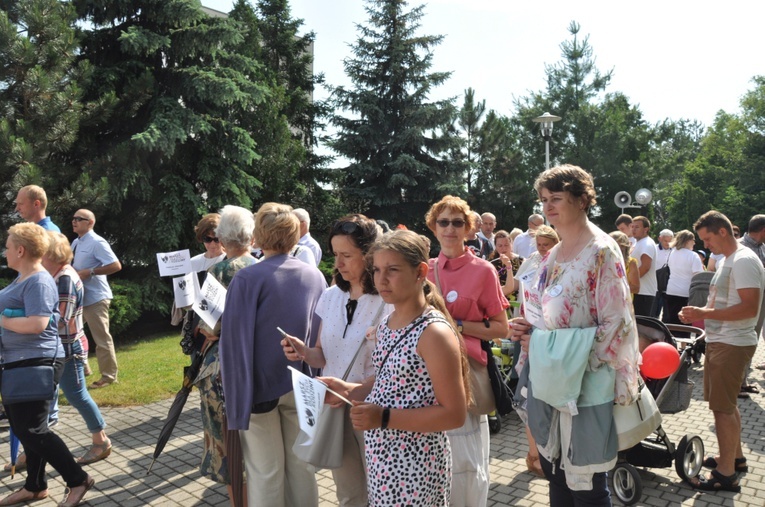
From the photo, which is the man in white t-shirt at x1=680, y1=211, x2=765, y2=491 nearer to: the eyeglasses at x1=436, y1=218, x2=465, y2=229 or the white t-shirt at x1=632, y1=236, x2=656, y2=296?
the eyeglasses at x1=436, y1=218, x2=465, y2=229

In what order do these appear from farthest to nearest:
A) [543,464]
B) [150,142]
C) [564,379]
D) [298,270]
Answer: [150,142], [298,270], [543,464], [564,379]

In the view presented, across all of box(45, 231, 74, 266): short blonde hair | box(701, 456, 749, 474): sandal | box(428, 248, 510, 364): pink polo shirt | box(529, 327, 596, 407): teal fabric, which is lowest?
box(701, 456, 749, 474): sandal

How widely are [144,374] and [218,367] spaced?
5268 mm

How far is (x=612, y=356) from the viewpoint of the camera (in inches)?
107

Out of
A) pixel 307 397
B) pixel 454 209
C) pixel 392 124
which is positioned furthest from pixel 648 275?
pixel 392 124

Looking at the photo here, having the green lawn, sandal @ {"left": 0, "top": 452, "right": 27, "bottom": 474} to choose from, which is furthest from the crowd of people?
the green lawn

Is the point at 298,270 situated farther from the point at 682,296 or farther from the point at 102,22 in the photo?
the point at 102,22

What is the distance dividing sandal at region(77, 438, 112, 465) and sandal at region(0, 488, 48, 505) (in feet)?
2.26

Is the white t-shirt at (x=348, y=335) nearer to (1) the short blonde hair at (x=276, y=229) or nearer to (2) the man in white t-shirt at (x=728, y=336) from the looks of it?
(1) the short blonde hair at (x=276, y=229)

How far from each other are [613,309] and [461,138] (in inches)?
962

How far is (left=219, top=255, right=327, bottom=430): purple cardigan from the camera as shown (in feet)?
11.2

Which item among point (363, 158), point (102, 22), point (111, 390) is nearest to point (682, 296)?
point (111, 390)

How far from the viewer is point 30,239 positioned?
4273 mm

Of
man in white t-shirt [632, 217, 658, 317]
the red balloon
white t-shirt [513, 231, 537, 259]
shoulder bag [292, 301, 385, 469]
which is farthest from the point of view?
white t-shirt [513, 231, 537, 259]
